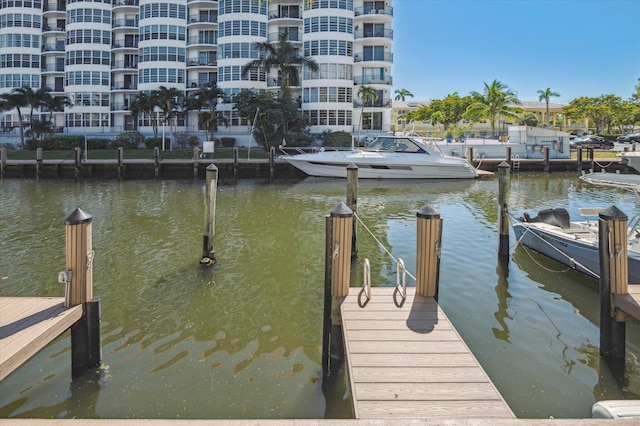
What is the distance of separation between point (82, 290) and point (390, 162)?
25.3 m

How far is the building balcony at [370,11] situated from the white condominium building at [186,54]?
12 centimetres

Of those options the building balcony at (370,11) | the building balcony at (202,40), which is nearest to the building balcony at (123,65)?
the building balcony at (202,40)

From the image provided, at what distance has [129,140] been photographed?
47.7 m

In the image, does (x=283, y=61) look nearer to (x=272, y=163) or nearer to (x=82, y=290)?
(x=272, y=163)

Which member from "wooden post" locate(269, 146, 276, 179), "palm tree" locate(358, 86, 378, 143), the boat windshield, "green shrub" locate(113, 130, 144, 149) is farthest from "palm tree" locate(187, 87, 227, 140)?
the boat windshield

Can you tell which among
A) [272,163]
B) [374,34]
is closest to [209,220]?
[272,163]

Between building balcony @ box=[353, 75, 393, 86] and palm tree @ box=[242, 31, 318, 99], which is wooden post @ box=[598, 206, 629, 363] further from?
building balcony @ box=[353, 75, 393, 86]

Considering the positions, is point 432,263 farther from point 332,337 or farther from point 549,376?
point 549,376

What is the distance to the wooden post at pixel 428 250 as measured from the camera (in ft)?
20.0

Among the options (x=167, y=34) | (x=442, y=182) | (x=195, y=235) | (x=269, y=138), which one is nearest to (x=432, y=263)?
(x=195, y=235)

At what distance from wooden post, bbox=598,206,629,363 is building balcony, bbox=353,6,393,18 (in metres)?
49.8

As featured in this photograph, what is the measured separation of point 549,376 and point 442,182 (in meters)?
24.9

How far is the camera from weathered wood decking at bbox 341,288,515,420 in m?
3.63

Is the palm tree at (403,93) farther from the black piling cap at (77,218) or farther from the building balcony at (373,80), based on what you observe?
the black piling cap at (77,218)
